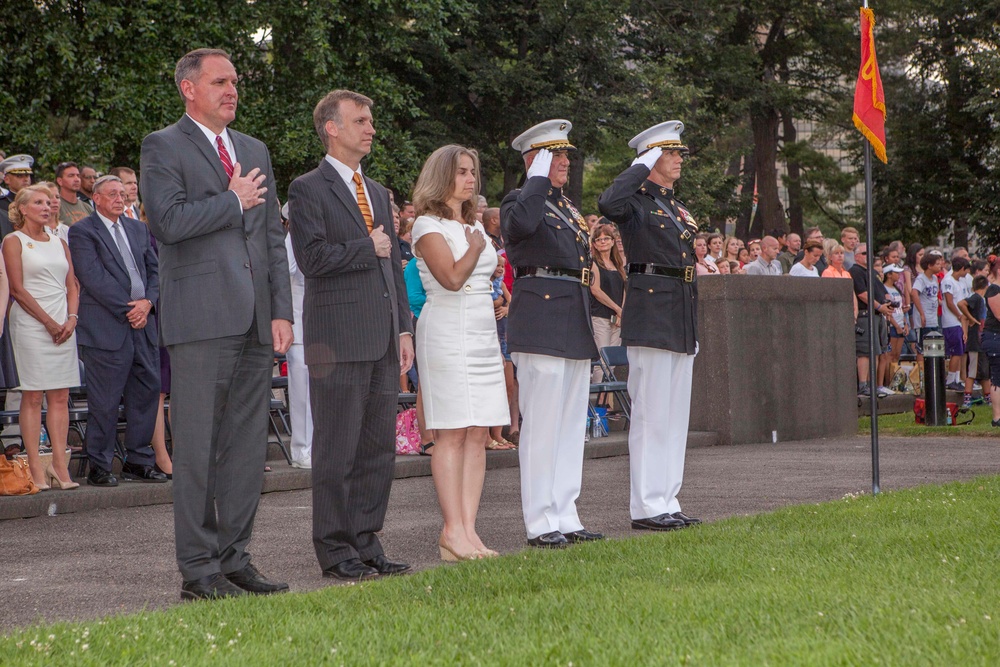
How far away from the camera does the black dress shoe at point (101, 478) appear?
10.3 m

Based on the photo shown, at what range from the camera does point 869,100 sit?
9750 mm

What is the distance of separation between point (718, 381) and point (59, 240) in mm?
7247

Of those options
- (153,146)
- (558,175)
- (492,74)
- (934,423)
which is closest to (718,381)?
(934,423)

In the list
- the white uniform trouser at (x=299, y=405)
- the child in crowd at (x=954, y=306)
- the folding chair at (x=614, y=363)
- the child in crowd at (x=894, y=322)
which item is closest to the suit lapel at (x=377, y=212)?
the white uniform trouser at (x=299, y=405)

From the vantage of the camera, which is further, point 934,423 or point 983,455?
point 934,423

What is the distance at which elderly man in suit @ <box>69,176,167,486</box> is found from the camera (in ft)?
33.8

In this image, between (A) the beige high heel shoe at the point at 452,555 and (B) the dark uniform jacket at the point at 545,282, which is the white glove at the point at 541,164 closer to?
(B) the dark uniform jacket at the point at 545,282

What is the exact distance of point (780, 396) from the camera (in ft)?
50.7

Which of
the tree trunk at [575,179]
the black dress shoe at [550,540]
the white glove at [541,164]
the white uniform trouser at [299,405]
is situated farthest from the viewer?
the tree trunk at [575,179]

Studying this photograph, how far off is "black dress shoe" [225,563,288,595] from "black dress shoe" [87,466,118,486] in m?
4.32

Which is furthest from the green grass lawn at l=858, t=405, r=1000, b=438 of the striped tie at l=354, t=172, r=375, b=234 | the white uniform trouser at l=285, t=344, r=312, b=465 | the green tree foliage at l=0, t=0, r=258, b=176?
the green tree foliage at l=0, t=0, r=258, b=176

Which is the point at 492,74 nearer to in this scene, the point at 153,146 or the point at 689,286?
the point at 689,286

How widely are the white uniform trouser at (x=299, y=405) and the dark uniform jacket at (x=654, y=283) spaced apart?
380 centimetres

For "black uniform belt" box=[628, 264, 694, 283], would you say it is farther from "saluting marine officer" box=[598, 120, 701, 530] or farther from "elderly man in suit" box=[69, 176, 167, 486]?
"elderly man in suit" box=[69, 176, 167, 486]
